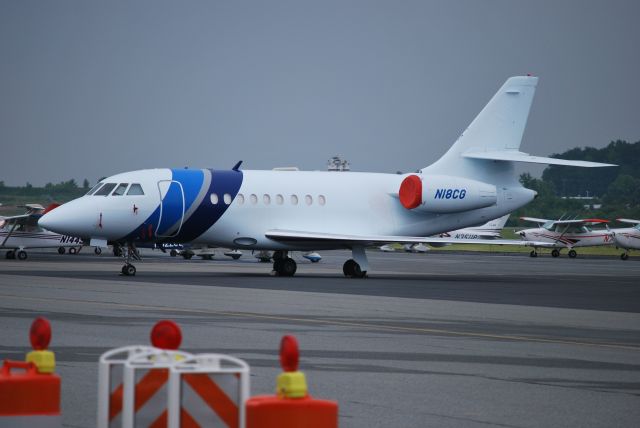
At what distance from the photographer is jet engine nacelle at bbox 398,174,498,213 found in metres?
35.8

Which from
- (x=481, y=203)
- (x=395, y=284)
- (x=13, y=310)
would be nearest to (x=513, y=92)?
(x=481, y=203)

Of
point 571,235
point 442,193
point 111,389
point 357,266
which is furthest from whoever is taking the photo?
point 571,235

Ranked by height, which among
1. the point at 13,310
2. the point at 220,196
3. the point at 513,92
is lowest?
the point at 13,310

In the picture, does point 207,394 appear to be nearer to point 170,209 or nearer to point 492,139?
point 170,209

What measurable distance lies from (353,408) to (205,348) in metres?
4.28

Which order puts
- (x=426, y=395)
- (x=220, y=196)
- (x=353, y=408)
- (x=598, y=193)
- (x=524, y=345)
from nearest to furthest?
(x=353, y=408) → (x=426, y=395) → (x=524, y=345) → (x=220, y=196) → (x=598, y=193)

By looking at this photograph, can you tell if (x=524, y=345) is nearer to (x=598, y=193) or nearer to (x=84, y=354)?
(x=84, y=354)

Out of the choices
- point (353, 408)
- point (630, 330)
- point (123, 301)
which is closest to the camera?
point (353, 408)

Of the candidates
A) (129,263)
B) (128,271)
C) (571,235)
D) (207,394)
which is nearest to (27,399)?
(207,394)

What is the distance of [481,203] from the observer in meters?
36.8

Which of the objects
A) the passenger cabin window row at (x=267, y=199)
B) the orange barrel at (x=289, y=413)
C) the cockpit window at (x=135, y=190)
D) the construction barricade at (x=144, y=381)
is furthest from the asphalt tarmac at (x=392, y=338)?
the passenger cabin window row at (x=267, y=199)

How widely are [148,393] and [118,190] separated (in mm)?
26903

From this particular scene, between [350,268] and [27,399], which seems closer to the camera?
[27,399]

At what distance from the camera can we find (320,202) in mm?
35375
